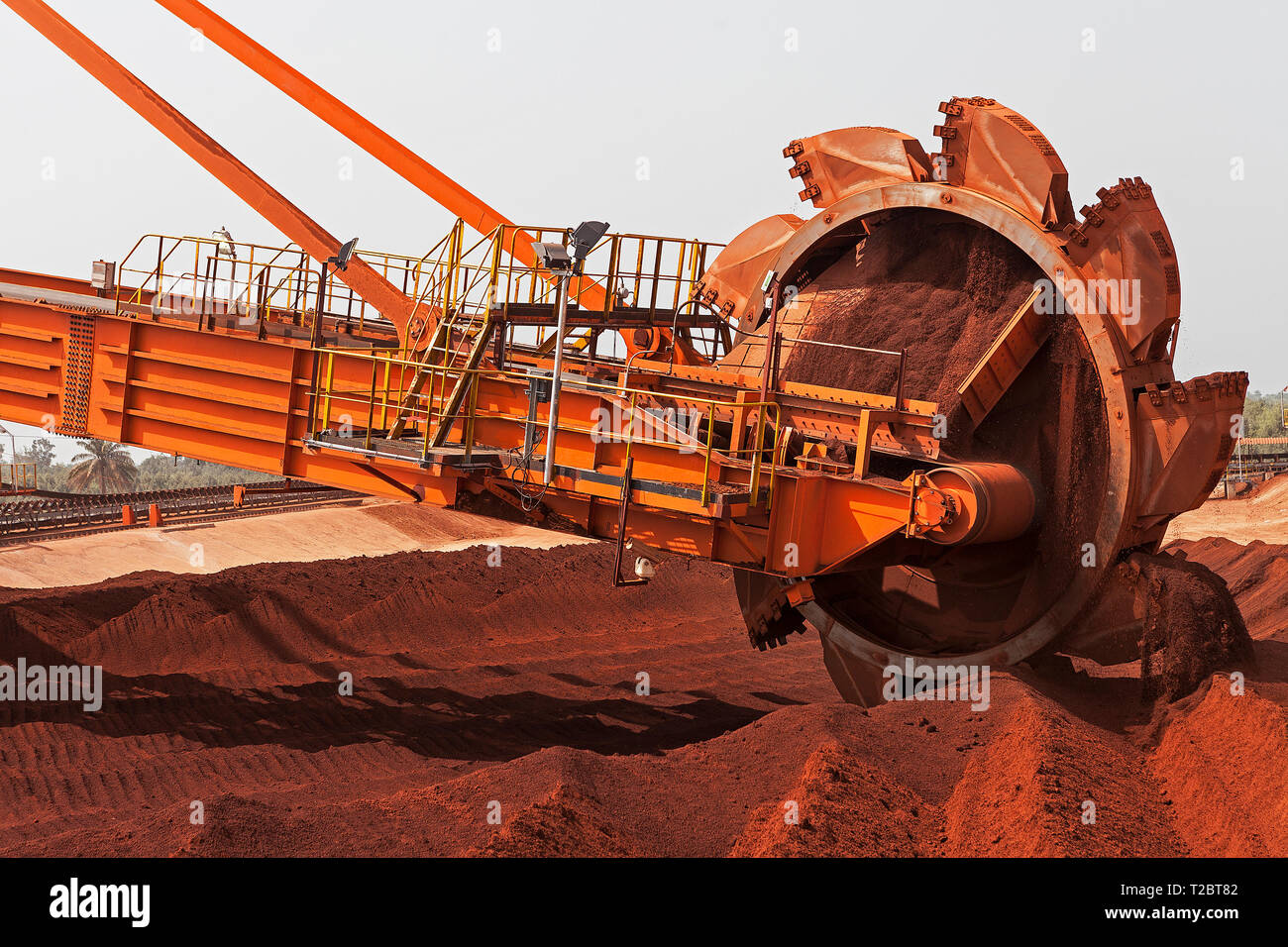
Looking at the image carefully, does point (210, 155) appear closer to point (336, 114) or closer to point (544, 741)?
point (336, 114)

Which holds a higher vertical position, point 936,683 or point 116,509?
point 936,683

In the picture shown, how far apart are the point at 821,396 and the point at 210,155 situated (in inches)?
250

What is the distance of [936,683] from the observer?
10.1 metres

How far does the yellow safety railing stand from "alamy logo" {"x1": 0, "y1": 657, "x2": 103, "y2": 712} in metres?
3.92

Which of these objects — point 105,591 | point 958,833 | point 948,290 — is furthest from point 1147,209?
point 105,591

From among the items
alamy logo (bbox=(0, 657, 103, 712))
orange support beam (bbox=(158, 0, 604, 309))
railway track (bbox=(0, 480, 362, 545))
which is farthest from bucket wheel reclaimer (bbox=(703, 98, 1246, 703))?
railway track (bbox=(0, 480, 362, 545))

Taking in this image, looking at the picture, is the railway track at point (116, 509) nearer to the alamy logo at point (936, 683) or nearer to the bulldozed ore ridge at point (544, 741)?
the bulldozed ore ridge at point (544, 741)

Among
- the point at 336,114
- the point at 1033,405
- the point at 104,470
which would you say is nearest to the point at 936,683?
the point at 1033,405

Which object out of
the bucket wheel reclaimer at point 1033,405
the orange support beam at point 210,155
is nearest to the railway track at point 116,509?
the orange support beam at point 210,155

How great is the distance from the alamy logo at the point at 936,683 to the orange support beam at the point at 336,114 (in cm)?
522

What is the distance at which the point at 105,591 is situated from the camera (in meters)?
15.0

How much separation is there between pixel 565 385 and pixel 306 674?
555 cm

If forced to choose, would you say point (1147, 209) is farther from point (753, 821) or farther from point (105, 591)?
point (105, 591)

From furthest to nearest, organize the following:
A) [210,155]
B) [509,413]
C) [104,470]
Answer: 1. [104,470]
2. [210,155]
3. [509,413]
